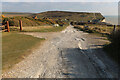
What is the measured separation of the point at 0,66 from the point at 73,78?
329cm

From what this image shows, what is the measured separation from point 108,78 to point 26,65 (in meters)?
3.60

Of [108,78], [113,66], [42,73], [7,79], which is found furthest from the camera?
[113,66]

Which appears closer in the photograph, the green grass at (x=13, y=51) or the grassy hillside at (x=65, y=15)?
the green grass at (x=13, y=51)

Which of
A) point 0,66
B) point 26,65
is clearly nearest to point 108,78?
point 26,65

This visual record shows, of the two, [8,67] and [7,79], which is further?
[8,67]

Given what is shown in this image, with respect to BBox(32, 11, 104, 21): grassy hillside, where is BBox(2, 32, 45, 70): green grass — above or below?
below

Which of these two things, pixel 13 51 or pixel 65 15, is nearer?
pixel 13 51

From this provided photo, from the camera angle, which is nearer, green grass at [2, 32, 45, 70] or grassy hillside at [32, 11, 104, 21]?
green grass at [2, 32, 45, 70]

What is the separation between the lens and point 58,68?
4504mm

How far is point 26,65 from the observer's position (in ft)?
15.5

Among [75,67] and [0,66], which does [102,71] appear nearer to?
[75,67]

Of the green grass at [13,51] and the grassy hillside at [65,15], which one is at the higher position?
the grassy hillside at [65,15]

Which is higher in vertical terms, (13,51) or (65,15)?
(65,15)

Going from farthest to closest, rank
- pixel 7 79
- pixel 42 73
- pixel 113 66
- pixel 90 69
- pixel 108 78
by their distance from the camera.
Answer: pixel 113 66
pixel 90 69
pixel 42 73
pixel 108 78
pixel 7 79
